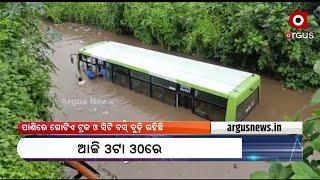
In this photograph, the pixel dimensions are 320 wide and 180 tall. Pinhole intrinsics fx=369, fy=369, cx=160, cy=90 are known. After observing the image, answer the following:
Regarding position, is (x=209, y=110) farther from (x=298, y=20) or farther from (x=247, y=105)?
(x=298, y=20)

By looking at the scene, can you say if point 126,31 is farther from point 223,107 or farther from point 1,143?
point 1,143

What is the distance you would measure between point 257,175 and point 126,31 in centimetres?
440

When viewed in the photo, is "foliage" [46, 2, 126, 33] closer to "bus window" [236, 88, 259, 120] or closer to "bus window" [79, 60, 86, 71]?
"bus window" [79, 60, 86, 71]

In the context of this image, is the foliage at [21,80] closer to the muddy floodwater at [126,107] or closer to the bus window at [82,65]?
the muddy floodwater at [126,107]

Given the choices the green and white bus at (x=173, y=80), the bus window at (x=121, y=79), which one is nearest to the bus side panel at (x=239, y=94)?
the green and white bus at (x=173, y=80)

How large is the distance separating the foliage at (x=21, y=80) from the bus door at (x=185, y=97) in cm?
134

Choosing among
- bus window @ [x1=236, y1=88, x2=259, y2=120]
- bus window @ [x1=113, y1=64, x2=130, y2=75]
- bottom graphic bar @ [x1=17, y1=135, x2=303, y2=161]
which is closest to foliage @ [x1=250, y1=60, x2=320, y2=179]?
bottom graphic bar @ [x1=17, y1=135, x2=303, y2=161]

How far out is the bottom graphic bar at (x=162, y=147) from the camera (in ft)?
4.30

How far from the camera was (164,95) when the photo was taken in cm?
391

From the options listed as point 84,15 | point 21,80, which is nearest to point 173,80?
point 21,80

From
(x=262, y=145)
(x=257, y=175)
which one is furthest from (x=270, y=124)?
(x=257, y=175)

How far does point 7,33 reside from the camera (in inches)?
175

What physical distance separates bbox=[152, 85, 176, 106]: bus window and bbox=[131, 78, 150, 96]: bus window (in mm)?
76

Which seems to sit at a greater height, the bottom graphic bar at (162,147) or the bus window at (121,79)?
the bottom graphic bar at (162,147)
